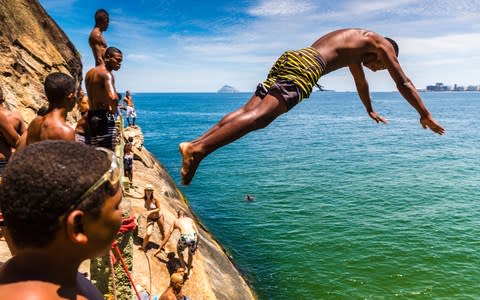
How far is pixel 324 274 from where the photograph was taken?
1934 centimetres

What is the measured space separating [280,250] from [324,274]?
3.29 meters

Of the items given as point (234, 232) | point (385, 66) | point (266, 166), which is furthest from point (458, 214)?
point (385, 66)

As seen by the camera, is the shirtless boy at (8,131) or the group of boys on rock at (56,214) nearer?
the group of boys on rock at (56,214)

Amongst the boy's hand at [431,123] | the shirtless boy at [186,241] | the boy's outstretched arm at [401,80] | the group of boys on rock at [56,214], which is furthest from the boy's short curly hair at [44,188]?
the shirtless boy at [186,241]

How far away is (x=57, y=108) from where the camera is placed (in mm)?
4480

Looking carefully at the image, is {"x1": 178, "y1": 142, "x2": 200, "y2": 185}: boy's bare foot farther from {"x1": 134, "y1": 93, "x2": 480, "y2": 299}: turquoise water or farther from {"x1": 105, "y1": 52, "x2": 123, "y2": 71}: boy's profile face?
{"x1": 134, "y1": 93, "x2": 480, "y2": 299}: turquoise water

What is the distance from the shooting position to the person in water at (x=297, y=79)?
141 inches

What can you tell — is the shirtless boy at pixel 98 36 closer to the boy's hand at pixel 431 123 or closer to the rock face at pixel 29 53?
the boy's hand at pixel 431 123

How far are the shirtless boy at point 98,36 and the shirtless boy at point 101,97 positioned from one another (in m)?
2.21

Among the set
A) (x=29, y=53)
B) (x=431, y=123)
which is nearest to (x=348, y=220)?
(x=29, y=53)

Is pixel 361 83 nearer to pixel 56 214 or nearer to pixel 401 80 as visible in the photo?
pixel 401 80

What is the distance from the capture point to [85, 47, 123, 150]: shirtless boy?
617 cm

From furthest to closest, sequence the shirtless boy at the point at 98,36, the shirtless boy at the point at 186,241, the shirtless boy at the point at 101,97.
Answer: the shirtless boy at the point at 186,241 < the shirtless boy at the point at 98,36 < the shirtless boy at the point at 101,97

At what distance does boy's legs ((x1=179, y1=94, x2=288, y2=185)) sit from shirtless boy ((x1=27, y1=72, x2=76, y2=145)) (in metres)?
1.65
